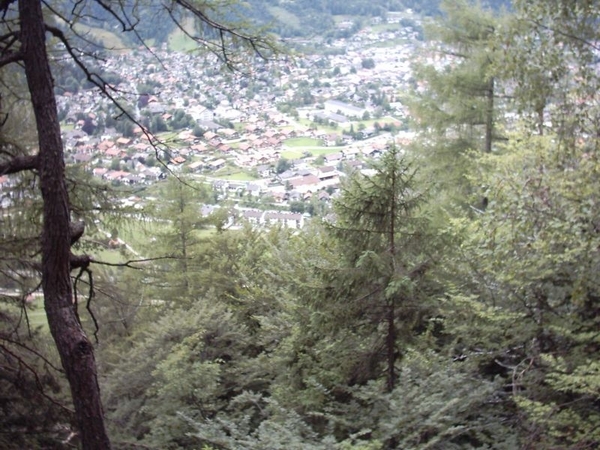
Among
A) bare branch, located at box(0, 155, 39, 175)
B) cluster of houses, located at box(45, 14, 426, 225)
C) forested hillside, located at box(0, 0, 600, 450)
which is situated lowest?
forested hillside, located at box(0, 0, 600, 450)

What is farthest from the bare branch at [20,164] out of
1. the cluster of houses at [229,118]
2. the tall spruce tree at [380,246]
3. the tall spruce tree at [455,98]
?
the tall spruce tree at [455,98]

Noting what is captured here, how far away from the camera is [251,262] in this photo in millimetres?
11031

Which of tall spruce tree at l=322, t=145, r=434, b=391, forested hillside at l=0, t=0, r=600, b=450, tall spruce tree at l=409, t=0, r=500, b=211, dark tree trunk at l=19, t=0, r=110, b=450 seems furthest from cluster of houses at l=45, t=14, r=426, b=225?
tall spruce tree at l=409, t=0, r=500, b=211

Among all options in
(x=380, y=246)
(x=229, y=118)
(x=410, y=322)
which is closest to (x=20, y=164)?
(x=380, y=246)

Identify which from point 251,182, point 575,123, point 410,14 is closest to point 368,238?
point 575,123

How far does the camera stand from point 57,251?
3309 millimetres

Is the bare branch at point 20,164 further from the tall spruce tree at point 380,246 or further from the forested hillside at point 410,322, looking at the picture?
the tall spruce tree at point 380,246

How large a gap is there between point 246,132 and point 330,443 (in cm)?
947

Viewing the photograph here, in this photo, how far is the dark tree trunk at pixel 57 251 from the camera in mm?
3197

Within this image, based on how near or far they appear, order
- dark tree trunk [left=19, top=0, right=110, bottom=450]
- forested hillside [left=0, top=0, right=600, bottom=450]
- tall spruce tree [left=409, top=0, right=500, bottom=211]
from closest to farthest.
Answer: dark tree trunk [left=19, top=0, right=110, bottom=450], forested hillside [left=0, top=0, right=600, bottom=450], tall spruce tree [left=409, top=0, right=500, bottom=211]

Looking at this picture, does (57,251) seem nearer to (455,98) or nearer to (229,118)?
(229,118)

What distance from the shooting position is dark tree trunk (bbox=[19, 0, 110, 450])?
3197 mm

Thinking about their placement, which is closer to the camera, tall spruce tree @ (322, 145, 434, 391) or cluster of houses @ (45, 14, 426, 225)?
tall spruce tree @ (322, 145, 434, 391)

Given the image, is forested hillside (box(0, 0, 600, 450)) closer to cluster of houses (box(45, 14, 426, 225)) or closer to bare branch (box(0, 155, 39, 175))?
bare branch (box(0, 155, 39, 175))
